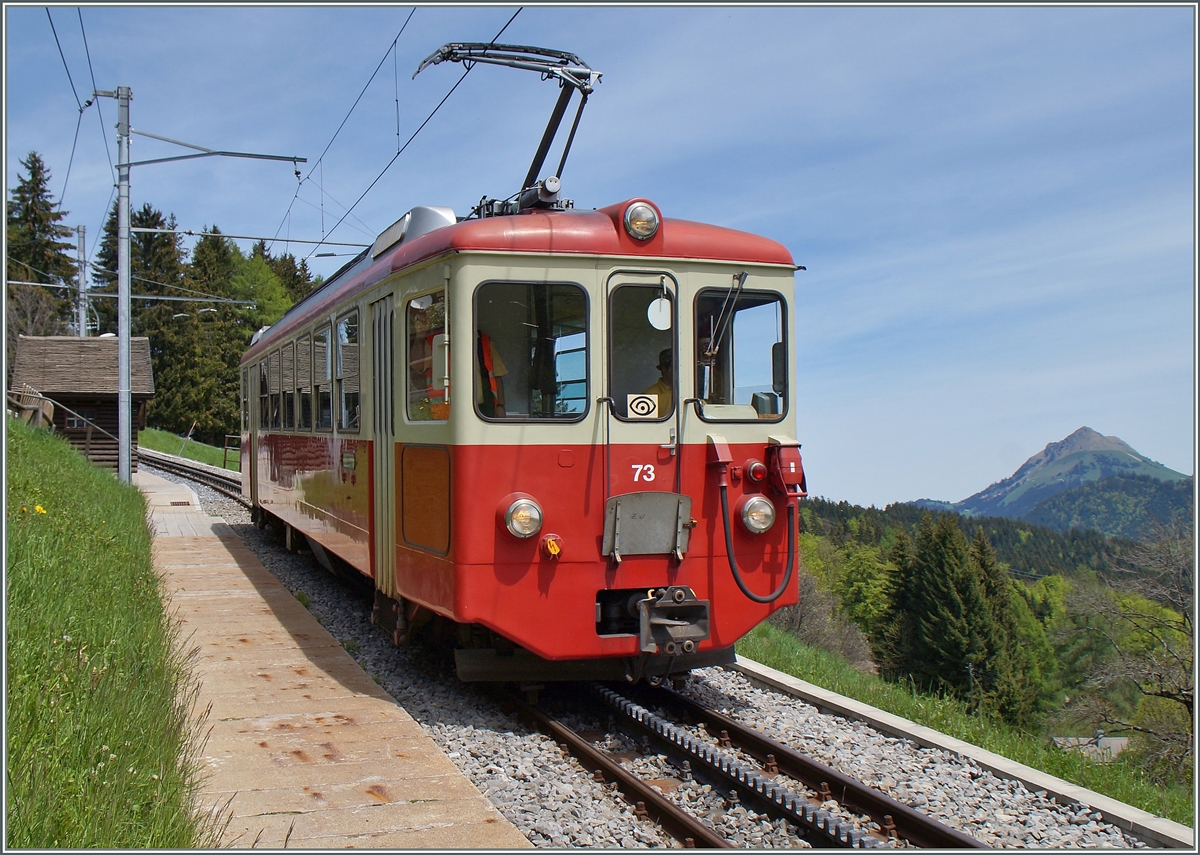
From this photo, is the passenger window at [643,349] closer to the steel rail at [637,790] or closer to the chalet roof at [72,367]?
the steel rail at [637,790]

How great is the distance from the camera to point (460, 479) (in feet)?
19.8

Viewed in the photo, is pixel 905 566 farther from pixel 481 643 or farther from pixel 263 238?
pixel 481 643

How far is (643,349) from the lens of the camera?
649 centimetres

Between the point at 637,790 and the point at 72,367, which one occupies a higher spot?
the point at 72,367

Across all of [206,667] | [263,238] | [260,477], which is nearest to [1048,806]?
[206,667]

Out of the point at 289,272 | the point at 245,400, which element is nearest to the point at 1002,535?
the point at 289,272

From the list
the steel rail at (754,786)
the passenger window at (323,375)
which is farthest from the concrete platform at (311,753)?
the passenger window at (323,375)

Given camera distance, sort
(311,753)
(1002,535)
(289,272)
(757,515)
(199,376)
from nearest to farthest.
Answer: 1. (311,753)
2. (757,515)
3. (199,376)
4. (289,272)
5. (1002,535)

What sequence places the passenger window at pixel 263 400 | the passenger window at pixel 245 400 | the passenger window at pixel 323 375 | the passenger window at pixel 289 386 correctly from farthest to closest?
the passenger window at pixel 245 400 < the passenger window at pixel 263 400 < the passenger window at pixel 289 386 < the passenger window at pixel 323 375

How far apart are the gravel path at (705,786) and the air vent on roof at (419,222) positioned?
326 centimetres

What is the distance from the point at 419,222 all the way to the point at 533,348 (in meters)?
1.80

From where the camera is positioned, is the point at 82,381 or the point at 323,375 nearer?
the point at 323,375

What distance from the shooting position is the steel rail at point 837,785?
4.34m

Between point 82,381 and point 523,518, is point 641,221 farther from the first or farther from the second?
point 82,381
